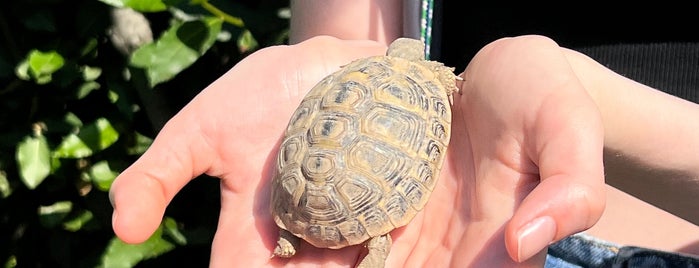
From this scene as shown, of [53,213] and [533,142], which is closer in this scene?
[533,142]

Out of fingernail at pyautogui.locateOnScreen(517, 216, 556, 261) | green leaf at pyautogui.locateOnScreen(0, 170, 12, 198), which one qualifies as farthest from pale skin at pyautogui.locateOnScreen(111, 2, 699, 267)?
green leaf at pyautogui.locateOnScreen(0, 170, 12, 198)

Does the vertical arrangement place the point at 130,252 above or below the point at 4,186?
below

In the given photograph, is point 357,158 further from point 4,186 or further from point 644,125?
point 4,186

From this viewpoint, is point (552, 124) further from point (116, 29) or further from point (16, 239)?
point (16, 239)

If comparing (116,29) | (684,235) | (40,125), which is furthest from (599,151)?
(40,125)

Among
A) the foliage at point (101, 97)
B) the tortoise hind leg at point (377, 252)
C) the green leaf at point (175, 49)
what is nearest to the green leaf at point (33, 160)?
the foliage at point (101, 97)

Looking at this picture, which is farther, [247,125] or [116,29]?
[116,29]

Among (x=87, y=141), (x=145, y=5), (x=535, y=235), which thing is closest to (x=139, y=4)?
(x=145, y=5)
